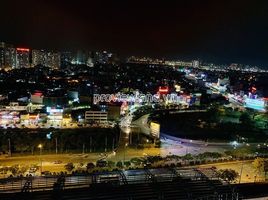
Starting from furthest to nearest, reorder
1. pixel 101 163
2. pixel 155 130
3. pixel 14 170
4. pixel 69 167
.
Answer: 1. pixel 155 130
2. pixel 101 163
3. pixel 69 167
4. pixel 14 170

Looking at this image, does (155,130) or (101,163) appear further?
(155,130)

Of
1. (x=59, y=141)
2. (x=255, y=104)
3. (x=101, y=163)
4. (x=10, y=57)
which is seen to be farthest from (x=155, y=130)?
(x=10, y=57)

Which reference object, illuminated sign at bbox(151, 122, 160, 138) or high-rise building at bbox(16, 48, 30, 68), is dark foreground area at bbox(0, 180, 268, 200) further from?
high-rise building at bbox(16, 48, 30, 68)

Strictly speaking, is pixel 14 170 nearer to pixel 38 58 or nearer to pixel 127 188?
pixel 127 188

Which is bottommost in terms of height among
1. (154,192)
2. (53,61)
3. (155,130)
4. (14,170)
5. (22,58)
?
(14,170)

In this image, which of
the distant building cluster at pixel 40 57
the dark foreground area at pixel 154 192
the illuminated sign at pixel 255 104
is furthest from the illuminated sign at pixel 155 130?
the distant building cluster at pixel 40 57

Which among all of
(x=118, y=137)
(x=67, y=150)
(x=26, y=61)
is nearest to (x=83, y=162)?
(x=67, y=150)

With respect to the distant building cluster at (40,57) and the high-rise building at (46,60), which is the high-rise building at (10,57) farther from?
the high-rise building at (46,60)

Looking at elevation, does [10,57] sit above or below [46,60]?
above

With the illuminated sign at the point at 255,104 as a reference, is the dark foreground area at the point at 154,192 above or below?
above
